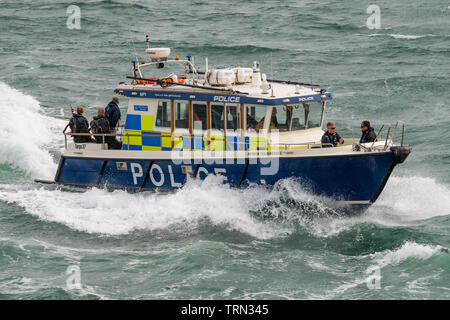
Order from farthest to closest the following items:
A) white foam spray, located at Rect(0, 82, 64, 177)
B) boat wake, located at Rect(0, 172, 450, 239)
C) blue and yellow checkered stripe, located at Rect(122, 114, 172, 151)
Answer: white foam spray, located at Rect(0, 82, 64, 177)
blue and yellow checkered stripe, located at Rect(122, 114, 172, 151)
boat wake, located at Rect(0, 172, 450, 239)

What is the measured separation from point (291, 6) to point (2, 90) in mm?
21917

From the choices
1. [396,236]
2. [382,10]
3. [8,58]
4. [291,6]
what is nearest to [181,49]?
[8,58]

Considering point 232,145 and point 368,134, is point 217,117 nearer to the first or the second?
point 232,145

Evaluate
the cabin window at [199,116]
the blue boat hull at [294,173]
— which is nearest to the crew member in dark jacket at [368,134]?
the blue boat hull at [294,173]

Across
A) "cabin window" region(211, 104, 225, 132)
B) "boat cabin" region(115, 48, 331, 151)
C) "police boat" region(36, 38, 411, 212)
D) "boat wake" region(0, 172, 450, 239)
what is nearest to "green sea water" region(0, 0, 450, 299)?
"boat wake" region(0, 172, 450, 239)

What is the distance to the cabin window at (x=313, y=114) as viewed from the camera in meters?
15.0

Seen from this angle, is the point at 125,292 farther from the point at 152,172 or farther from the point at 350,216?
the point at 350,216

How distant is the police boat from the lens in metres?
13.9

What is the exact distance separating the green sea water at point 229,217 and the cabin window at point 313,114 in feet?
5.54

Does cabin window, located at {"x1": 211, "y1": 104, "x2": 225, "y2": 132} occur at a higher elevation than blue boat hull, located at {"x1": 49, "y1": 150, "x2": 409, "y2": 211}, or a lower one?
higher

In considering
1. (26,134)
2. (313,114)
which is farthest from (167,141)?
(26,134)

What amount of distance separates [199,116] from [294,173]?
263cm

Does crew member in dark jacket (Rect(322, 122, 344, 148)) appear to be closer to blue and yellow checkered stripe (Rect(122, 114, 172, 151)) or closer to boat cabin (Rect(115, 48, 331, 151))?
boat cabin (Rect(115, 48, 331, 151))

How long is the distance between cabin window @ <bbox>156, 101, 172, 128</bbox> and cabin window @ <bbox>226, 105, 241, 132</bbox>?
4.80 ft
